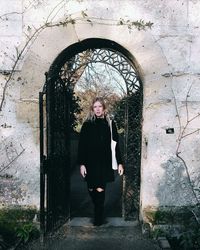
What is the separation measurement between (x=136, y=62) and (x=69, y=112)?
1313 mm

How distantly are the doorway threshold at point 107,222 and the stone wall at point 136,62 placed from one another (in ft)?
2.62

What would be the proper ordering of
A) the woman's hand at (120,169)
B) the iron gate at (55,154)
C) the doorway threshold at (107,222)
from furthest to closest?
the doorway threshold at (107,222) → the woman's hand at (120,169) → the iron gate at (55,154)

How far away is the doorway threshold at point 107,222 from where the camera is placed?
5.80 metres

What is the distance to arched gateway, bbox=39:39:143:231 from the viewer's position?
17.7 feet

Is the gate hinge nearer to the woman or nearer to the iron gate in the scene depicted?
the iron gate

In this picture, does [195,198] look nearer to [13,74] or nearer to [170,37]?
[170,37]

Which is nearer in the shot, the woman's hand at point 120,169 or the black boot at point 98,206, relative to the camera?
the woman's hand at point 120,169

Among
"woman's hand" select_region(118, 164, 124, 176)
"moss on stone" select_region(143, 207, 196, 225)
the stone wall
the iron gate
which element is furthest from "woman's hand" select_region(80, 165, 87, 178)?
"moss on stone" select_region(143, 207, 196, 225)

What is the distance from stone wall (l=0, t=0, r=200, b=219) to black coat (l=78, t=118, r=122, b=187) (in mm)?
572

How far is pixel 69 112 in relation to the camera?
5.94 meters

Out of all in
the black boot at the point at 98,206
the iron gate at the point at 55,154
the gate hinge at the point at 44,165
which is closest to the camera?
the gate hinge at the point at 44,165

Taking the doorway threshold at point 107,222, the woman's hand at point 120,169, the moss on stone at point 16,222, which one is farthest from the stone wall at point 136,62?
the doorway threshold at point 107,222

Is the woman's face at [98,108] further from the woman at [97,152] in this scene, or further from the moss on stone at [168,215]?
the moss on stone at [168,215]

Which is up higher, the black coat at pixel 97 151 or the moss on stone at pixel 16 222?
the black coat at pixel 97 151
